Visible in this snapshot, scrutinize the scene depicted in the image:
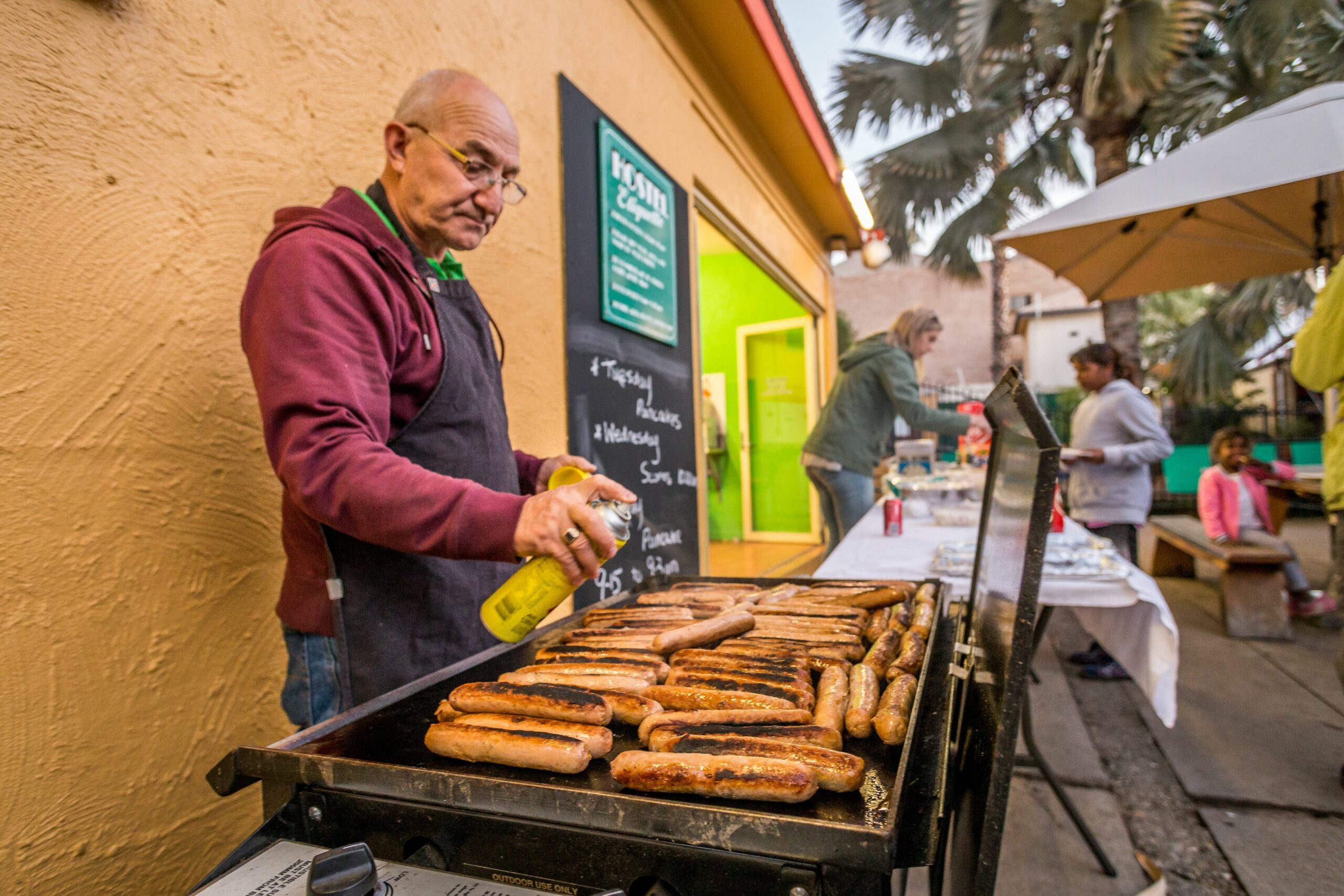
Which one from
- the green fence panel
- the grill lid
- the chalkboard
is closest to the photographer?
the grill lid

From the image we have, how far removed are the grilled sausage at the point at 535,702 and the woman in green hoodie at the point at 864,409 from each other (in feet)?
14.2

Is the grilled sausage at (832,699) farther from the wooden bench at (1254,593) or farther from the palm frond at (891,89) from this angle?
the palm frond at (891,89)

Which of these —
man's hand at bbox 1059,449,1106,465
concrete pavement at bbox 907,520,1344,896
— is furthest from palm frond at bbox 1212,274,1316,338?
man's hand at bbox 1059,449,1106,465

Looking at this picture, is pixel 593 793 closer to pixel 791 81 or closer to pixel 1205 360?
pixel 791 81

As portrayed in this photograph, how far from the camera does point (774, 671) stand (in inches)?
52.9

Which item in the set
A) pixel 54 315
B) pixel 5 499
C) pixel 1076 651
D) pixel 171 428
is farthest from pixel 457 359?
pixel 1076 651

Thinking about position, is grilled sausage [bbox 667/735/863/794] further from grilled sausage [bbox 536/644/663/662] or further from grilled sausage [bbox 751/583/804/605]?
grilled sausage [bbox 751/583/804/605]

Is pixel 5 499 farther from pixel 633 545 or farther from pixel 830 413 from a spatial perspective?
pixel 830 413

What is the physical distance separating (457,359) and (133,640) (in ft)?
3.24

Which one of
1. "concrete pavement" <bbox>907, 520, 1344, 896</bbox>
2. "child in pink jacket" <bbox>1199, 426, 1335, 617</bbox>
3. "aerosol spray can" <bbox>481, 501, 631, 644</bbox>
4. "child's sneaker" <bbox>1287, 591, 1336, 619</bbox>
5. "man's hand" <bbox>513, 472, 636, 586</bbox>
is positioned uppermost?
"man's hand" <bbox>513, 472, 636, 586</bbox>

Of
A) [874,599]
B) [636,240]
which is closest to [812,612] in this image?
[874,599]

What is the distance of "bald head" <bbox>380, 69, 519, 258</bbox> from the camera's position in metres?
1.70

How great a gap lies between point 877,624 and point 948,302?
3130 centimetres

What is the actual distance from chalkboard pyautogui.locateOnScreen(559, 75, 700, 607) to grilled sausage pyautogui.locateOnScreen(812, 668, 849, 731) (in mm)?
2166
